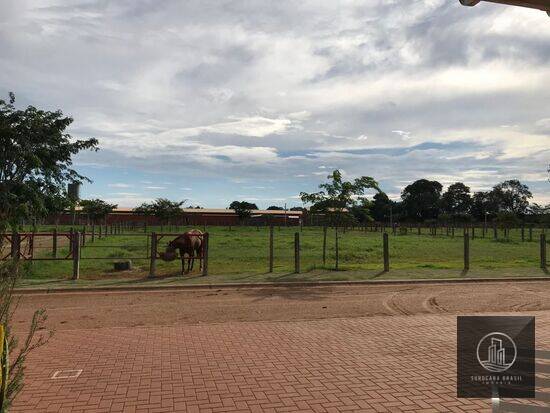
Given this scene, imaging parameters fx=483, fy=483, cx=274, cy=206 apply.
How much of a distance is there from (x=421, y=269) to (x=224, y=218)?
8742 centimetres

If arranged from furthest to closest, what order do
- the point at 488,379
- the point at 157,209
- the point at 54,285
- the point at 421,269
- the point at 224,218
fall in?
the point at 224,218 → the point at 157,209 → the point at 421,269 → the point at 54,285 → the point at 488,379

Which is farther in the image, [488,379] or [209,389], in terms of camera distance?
[488,379]

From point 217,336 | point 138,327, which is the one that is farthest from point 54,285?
point 217,336

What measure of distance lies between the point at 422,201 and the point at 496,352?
4810 inches

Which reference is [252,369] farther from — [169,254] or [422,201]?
[422,201]

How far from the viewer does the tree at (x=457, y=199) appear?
12536 centimetres

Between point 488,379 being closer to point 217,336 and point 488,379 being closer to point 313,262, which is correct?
point 217,336

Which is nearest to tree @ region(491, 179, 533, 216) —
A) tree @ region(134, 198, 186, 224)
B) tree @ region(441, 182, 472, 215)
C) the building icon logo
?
tree @ region(441, 182, 472, 215)

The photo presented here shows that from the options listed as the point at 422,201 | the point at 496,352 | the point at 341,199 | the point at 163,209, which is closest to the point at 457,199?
the point at 422,201

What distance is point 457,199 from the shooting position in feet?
418

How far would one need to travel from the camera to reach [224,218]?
103250 mm

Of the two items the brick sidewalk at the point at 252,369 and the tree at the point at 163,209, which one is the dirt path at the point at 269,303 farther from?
the tree at the point at 163,209

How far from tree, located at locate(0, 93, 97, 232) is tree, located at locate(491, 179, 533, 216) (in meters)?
120

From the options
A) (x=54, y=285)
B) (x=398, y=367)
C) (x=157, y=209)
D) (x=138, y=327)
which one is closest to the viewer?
(x=398, y=367)
